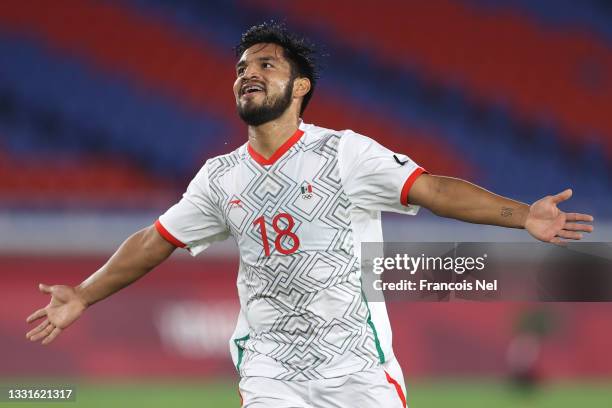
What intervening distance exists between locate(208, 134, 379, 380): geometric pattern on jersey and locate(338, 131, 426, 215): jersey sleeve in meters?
0.05

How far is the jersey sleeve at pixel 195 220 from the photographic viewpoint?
436 centimetres

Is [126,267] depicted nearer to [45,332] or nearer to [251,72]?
[45,332]

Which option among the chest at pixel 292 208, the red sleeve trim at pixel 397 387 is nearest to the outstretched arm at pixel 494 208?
the chest at pixel 292 208

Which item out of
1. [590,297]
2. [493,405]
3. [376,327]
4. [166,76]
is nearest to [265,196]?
[376,327]

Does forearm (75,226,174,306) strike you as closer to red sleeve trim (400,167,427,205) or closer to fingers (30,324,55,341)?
fingers (30,324,55,341)

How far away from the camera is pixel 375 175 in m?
4.01

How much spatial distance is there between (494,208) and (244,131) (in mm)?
9013

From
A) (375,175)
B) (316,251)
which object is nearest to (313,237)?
(316,251)

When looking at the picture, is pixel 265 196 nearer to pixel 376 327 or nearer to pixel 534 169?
pixel 376 327

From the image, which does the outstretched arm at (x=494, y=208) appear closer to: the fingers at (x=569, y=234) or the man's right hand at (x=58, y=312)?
the fingers at (x=569, y=234)

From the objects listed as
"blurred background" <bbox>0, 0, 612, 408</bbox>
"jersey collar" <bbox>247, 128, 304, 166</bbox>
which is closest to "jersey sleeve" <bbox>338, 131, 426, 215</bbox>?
"jersey collar" <bbox>247, 128, 304, 166</bbox>

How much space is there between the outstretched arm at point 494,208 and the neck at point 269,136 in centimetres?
60

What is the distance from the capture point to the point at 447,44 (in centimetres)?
1376

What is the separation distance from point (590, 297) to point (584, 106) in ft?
25.9
